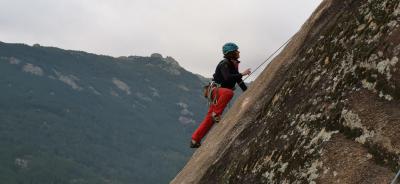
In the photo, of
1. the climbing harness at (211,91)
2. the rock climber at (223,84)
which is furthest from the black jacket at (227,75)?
the climbing harness at (211,91)

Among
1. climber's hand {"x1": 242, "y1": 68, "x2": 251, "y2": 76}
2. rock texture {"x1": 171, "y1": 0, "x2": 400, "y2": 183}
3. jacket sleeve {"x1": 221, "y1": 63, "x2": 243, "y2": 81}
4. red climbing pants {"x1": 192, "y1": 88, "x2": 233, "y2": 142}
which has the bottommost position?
rock texture {"x1": 171, "y1": 0, "x2": 400, "y2": 183}

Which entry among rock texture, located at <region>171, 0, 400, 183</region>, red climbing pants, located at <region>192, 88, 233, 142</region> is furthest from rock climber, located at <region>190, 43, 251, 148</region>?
rock texture, located at <region>171, 0, 400, 183</region>

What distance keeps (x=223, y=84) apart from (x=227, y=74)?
606 millimetres

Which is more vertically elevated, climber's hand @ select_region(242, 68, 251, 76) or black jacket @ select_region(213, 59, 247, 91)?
black jacket @ select_region(213, 59, 247, 91)

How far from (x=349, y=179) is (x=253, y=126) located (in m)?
3.35

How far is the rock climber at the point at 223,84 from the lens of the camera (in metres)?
13.2

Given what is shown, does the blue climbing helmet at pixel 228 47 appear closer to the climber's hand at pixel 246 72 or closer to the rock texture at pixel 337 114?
the climber's hand at pixel 246 72

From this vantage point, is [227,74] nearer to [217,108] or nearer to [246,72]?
[246,72]

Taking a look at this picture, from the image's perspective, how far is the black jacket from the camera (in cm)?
1311

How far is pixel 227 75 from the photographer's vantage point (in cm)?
1310

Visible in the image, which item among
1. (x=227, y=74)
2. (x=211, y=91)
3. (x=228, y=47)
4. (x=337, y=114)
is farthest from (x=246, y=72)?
(x=337, y=114)

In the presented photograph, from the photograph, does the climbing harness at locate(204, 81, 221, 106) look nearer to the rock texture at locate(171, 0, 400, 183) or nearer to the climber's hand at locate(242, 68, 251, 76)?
the climber's hand at locate(242, 68, 251, 76)

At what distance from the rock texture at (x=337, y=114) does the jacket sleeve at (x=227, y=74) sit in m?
3.52

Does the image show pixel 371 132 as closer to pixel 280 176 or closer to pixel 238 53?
pixel 280 176
